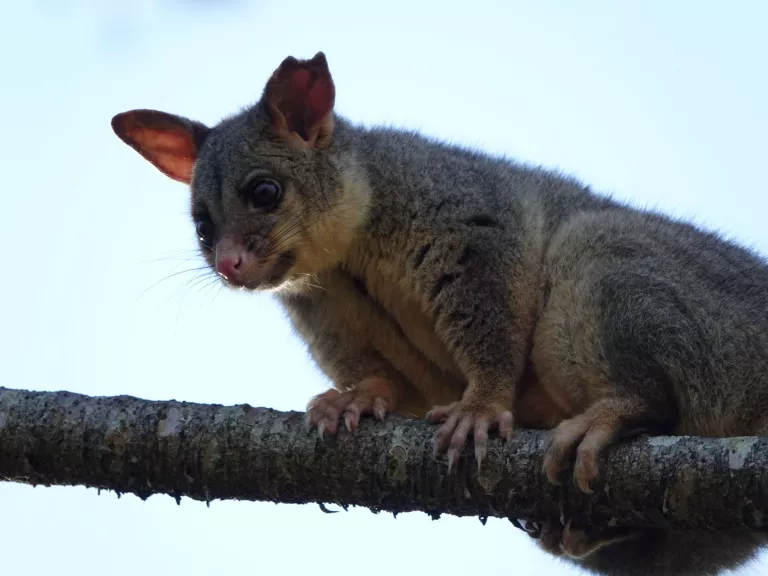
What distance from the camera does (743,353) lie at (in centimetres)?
438

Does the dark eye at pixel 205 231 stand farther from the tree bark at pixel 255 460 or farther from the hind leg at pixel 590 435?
the hind leg at pixel 590 435

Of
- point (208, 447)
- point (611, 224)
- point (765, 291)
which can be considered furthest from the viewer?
point (611, 224)

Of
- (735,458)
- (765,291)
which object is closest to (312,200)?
(765,291)

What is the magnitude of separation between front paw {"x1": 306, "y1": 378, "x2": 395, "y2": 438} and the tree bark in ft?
0.22

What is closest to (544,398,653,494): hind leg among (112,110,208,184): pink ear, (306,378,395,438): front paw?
(306,378,395,438): front paw

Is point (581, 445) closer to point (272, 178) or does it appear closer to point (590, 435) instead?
point (590, 435)

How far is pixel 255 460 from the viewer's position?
421 cm

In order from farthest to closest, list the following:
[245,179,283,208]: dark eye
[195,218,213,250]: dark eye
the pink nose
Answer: [195,218,213,250]: dark eye, [245,179,283,208]: dark eye, the pink nose

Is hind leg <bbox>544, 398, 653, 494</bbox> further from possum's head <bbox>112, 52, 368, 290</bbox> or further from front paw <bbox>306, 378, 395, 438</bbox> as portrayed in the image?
possum's head <bbox>112, 52, 368, 290</bbox>

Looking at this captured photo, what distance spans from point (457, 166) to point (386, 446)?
195 cm

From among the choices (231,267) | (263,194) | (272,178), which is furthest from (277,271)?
(272,178)

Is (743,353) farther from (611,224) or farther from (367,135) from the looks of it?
(367,135)

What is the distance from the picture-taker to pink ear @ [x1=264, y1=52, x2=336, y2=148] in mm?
5793

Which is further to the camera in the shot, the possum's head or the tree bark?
the possum's head
